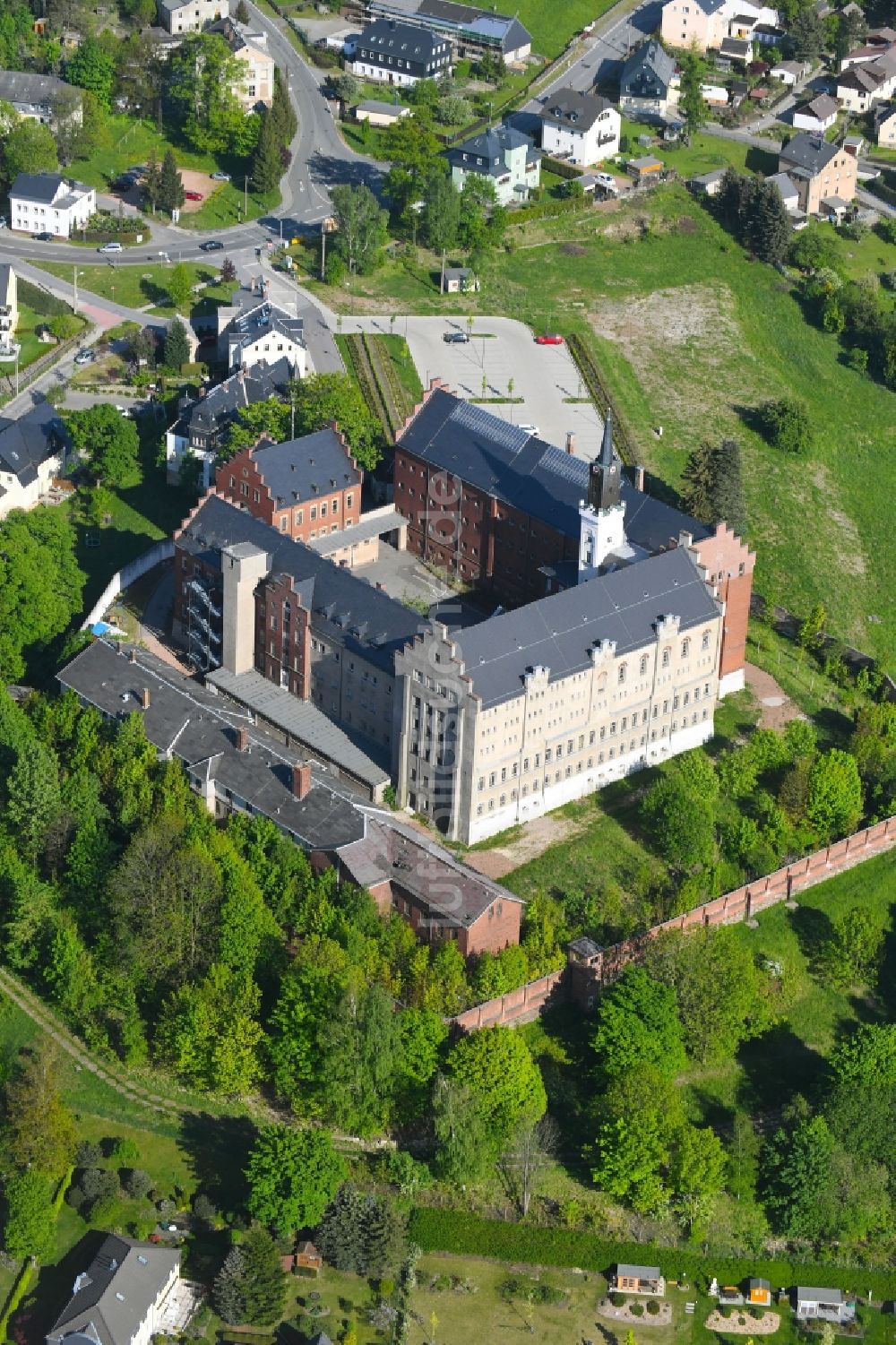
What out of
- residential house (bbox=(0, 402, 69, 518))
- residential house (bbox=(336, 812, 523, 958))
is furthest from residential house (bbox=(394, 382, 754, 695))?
residential house (bbox=(0, 402, 69, 518))

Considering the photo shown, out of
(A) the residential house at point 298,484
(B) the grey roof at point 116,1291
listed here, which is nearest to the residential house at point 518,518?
(A) the residential house at point 298,484

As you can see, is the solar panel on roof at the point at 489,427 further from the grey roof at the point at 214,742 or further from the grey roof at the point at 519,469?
the grey roof at the point at 214,742

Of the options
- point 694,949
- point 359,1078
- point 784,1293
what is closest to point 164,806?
point 359,1078

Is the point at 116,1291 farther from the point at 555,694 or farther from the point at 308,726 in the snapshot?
the point at 555,694

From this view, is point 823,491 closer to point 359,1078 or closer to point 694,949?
point 694,949

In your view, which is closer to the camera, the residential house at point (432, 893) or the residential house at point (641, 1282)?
the residential house at point (641, 1282)

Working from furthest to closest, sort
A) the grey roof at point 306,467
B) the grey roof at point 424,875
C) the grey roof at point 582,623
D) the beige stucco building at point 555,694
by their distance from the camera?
the grey roof at point 306,467
the grey roof at point 582,623
the beige stucco building at point 555,694
the grey roof at point 424,875
